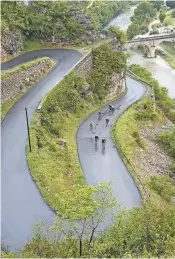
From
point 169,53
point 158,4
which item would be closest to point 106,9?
point 169,53

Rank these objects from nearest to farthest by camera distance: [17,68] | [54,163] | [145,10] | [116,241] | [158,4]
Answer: [116,241]
[54,163]
[17,68]
[145,10]
[158,4]

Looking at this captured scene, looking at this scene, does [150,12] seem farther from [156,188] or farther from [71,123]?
[156,188]

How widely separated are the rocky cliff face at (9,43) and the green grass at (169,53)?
4251cm

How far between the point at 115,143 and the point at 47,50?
2148 centimetres

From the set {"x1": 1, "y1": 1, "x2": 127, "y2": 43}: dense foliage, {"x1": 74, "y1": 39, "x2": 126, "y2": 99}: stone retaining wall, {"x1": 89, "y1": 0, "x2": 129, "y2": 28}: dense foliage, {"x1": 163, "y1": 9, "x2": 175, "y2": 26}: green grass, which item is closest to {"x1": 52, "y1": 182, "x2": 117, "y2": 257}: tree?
{"x1": 74, "y1": 39, "x2": 126, "y2": 99}: stone retaining wall

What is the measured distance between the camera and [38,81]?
45.4m

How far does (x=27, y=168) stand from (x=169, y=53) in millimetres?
71566

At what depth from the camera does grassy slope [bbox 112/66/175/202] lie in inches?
1331

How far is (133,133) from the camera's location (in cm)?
4191

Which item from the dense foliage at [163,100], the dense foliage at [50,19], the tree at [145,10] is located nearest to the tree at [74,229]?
the dense foliage at [163,100]

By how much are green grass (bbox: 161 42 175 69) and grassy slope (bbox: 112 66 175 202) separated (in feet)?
129

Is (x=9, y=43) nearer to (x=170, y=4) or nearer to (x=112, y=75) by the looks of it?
(x=112, y=75)

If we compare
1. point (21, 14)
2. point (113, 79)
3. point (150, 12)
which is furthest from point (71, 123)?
point (150, 12)

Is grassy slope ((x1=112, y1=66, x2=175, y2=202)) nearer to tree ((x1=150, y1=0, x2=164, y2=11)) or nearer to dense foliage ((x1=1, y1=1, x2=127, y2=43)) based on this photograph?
dense foliage ((x1=1, y1=1, x2=127, y2=43))
